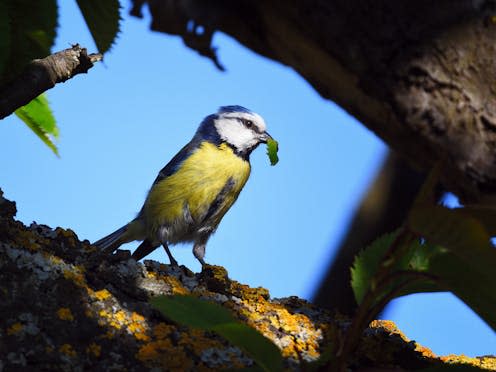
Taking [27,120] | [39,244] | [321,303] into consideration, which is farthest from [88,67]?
[321,303]

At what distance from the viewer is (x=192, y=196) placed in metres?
5.23

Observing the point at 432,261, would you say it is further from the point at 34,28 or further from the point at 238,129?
the point at 238,129

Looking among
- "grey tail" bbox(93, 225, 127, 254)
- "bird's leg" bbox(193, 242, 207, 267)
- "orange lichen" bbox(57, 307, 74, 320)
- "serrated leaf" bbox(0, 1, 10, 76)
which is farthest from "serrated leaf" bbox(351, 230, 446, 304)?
"grey tail" bbox(93, 225, 127, 254)

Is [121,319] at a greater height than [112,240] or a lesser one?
lesser

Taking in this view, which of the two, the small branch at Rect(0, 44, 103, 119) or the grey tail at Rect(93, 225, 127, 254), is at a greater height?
the grey tail at Rect(93, 225, 127, 254)

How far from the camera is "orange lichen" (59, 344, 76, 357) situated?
6.48 feet

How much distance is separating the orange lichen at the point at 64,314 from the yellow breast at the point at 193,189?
10.1ft

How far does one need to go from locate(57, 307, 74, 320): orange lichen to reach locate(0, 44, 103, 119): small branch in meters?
0.92

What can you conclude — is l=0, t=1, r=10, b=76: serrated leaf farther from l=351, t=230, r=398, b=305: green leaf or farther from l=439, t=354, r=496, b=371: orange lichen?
l=439, t=354, r=496, b=371: orange lichen

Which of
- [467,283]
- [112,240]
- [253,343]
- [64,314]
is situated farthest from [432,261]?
[112,240]

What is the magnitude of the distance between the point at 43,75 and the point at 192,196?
252 cm

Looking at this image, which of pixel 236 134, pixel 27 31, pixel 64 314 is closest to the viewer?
pixel 64 314

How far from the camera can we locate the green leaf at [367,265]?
70.2 inches

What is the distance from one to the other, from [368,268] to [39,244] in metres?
1.24
